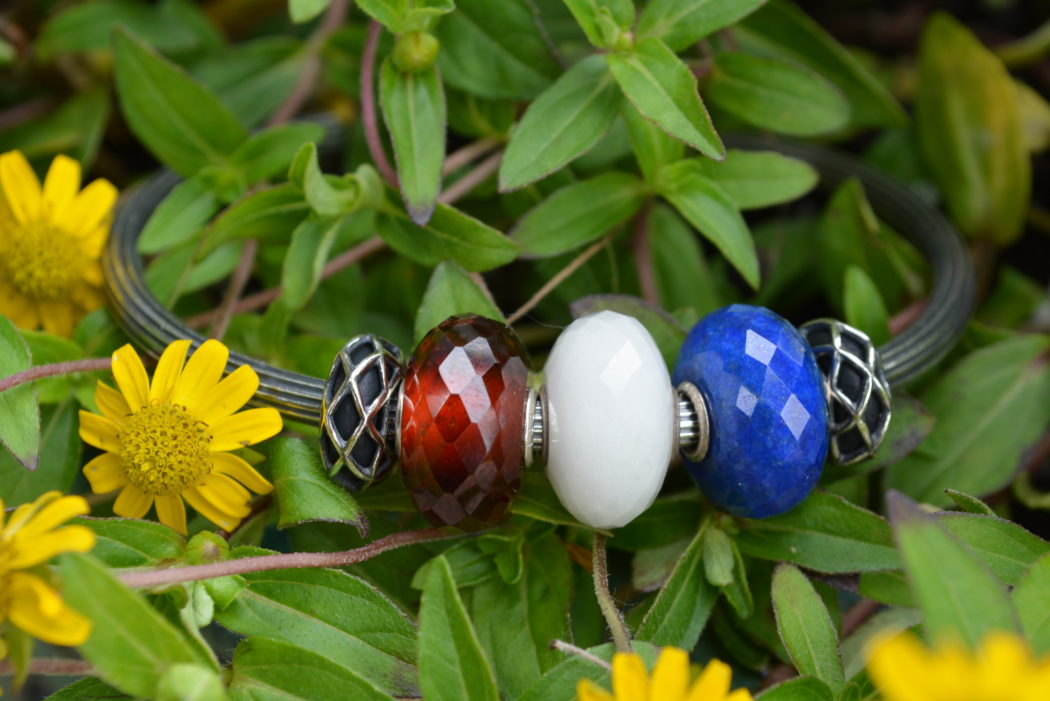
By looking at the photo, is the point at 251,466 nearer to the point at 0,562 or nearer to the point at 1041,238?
the point at 0,562

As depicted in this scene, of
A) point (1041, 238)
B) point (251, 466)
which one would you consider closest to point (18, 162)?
point (251, 466)

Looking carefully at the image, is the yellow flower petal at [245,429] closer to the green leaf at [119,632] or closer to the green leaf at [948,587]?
the green leaf at [119,632]

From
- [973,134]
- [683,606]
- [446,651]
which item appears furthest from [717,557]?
[973,134]

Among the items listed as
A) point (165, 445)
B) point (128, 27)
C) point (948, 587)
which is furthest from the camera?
point (128, 27)

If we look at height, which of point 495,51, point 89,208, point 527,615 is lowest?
point 527,615

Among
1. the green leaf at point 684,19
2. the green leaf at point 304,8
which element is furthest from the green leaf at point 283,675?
the green leaf at point 684,19

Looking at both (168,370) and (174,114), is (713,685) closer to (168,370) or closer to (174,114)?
(168,370)

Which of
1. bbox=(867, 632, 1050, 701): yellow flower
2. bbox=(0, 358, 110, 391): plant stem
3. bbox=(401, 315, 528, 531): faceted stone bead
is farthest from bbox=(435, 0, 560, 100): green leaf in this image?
bbox=(867, 632, 1050, 701): yellow flower
